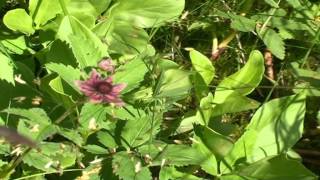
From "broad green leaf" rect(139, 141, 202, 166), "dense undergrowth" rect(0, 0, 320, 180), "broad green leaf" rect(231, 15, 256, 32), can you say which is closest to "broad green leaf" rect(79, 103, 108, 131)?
"dense undergrowth" rect(0, 0, 320, 180)

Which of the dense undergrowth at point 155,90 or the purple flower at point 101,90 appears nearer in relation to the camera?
the purple flower at point 101,90

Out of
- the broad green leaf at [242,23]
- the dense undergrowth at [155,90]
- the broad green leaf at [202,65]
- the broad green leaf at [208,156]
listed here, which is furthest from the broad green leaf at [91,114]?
the broad green leaf at [242,23]

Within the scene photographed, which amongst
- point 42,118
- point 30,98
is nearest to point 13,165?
point 42,118

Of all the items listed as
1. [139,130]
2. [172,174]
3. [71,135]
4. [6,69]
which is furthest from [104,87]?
[6,69]

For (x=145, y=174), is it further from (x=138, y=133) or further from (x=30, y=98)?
(x=30, y=98)

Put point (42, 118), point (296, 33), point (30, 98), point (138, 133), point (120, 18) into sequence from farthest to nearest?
point (296, 33) < point (120, 18) < point (30, 98) < point (138, 133) < point (42, 118)

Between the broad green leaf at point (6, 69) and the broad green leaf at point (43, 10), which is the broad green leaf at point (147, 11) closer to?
the broad green leaf at point (43, 10)

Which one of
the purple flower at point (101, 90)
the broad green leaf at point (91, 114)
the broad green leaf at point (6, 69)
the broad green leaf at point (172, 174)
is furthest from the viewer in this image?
the broad green leaf at point (6, 69)
